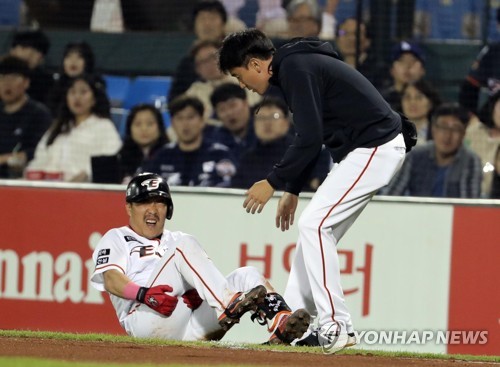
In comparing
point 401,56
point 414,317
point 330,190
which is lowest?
point 414,317

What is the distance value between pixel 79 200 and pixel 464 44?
450 centimetres

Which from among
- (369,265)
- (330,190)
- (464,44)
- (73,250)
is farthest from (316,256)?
(464,44)

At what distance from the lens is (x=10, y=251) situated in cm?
958

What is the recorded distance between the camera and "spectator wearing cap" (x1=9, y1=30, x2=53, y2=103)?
468 inches

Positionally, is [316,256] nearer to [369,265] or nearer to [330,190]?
[330,190]

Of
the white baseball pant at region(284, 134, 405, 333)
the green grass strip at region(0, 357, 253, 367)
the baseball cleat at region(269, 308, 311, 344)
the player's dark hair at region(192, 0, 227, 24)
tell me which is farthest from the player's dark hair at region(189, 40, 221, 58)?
the green grass strip at region(0, 357, 253, 367)

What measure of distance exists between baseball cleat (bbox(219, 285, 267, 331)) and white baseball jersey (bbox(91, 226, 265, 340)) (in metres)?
0.08

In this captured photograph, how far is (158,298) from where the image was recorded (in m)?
6.88

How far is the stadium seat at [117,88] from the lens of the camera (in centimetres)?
1188

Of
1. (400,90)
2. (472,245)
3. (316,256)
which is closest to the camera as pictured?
(316,256)

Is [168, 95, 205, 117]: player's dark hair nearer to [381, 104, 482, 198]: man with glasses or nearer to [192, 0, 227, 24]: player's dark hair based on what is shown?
[192, 0, 227, 24]: player's dark hair

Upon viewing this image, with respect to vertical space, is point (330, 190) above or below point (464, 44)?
below

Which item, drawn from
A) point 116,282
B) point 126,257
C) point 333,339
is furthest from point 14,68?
point 333,339

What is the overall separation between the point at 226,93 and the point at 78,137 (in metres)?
1.59
